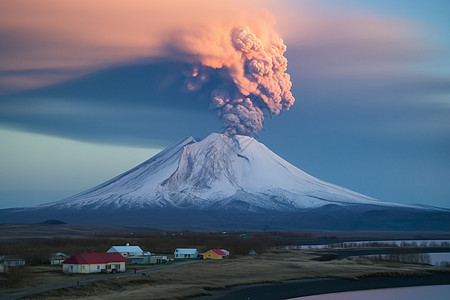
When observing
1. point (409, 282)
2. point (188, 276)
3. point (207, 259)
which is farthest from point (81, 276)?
point (409, 282)

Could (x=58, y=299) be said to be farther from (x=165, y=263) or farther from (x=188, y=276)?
(x=165, y=263)

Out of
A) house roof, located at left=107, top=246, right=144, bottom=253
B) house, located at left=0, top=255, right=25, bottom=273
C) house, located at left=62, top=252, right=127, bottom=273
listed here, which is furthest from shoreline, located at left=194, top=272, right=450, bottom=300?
house roof, located at left=107, top=246, right=144, bottom=253

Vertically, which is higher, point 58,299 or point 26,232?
point 26,232

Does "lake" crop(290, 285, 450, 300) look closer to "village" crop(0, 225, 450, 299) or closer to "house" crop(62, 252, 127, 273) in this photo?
"village" crop(0, 225, 450, 299)

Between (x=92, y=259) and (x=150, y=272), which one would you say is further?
(x=92, y=259)

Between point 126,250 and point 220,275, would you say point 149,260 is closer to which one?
point 126,250

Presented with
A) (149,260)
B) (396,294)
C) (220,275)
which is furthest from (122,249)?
(396,294)
